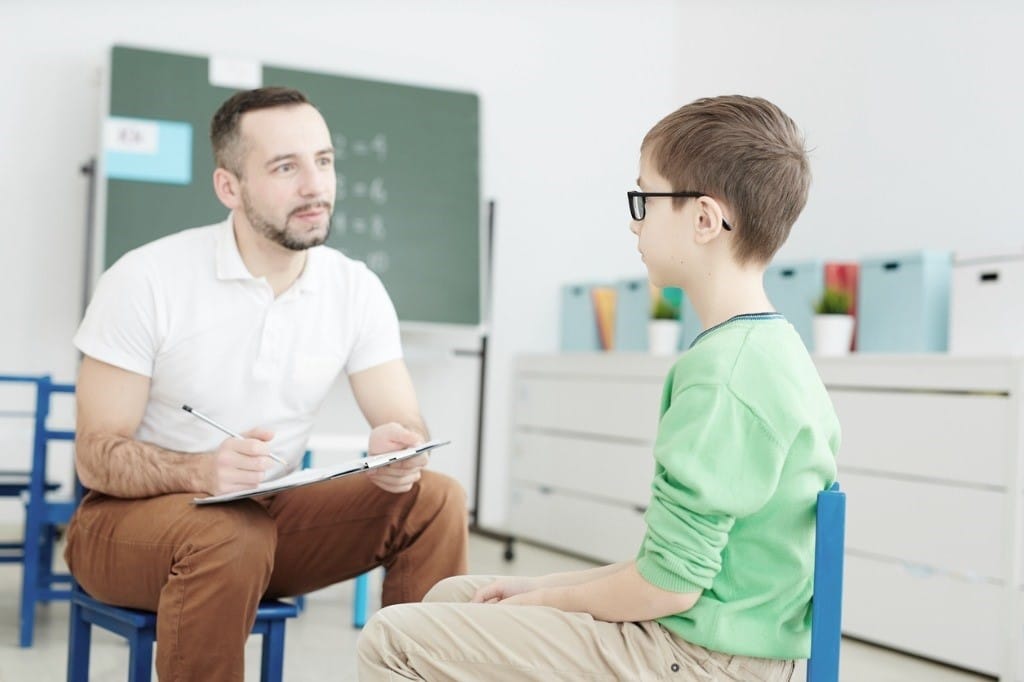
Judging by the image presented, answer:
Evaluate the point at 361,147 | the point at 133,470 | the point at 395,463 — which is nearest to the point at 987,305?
the point at 395,463

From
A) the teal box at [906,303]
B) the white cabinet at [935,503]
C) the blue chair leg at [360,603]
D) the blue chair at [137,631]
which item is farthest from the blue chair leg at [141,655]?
the teal box at [906,303]

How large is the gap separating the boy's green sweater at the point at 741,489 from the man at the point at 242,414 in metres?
0.64

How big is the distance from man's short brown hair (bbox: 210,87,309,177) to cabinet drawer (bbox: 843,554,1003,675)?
70.6 inches

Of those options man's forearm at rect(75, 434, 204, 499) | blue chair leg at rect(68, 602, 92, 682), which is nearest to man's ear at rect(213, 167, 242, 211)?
man's forearm at rect(75, 434, 204, 499)

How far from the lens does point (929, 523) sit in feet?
8.66

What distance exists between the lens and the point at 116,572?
1.56 meters

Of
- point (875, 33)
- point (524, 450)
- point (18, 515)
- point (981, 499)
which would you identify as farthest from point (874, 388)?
point (18, 515)

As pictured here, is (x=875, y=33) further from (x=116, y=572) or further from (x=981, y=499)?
(x=116, y=572)

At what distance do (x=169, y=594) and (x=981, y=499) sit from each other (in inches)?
71.8

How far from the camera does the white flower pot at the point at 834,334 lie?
3.04 metres

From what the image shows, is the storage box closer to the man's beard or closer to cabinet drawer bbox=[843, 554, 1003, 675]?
cabinet drawer bbox=[843, 554, 1003, 675]

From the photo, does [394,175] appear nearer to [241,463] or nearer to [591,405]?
[591,405]

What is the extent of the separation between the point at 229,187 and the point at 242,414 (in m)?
0.40

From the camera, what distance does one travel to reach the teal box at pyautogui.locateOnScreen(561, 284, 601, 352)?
4328 mm
